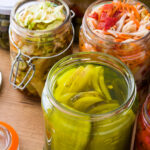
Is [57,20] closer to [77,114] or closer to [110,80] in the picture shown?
[110,80]

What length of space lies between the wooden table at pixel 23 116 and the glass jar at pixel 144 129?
0.33 meters

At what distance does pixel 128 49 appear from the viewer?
2.74ft

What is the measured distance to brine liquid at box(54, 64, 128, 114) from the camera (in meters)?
0.71

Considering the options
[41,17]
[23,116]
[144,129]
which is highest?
[41,17]

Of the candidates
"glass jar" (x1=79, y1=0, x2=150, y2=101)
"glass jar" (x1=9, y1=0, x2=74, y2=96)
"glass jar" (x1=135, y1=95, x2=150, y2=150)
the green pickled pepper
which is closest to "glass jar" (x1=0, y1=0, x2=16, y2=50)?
"glass jar" (x1=9, y1=0, x2=74, y2=96)

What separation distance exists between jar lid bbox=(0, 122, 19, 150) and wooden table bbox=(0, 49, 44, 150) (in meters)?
0.05

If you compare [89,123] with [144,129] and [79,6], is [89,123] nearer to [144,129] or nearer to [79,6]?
[144,129]

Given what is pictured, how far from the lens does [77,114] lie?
25.7 inches

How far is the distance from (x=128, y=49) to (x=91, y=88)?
0.16 metres

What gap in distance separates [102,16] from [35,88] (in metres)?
0.32

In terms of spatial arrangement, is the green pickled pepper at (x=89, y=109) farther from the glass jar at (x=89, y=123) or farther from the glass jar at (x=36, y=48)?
the glass jar at (x=36, y=48)

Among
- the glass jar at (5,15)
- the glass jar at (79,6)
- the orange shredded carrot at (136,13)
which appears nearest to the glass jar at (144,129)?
the orange shredded carrot at (136,13)

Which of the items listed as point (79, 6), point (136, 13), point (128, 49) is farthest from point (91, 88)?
point (79, 6)

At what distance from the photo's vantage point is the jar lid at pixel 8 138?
2.98 feet
